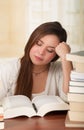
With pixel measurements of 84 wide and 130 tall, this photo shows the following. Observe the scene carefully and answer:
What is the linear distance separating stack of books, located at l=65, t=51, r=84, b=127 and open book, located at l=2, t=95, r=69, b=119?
0.38ft

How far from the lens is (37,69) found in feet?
7.13

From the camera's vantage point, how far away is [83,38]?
121 inches

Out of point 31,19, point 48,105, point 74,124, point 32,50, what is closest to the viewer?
point 74,124

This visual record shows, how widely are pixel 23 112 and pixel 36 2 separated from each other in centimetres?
192

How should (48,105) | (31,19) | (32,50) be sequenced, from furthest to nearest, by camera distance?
1. (31,19)
2. (32,50)
3. (48,105)

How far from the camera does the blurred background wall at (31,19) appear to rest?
122 inches

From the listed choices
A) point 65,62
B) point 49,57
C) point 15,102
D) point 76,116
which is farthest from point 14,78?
point 76,116

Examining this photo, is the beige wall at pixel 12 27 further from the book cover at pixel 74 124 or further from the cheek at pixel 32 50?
the book cover at pixel 74 124

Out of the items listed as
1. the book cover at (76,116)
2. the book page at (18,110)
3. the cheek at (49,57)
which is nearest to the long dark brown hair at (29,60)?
the cheek at (49,57)

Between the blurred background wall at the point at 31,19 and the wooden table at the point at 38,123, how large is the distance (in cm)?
171

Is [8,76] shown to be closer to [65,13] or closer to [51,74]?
[51,74]

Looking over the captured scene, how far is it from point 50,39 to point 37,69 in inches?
10.3

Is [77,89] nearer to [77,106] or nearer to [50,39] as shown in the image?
[77,106]

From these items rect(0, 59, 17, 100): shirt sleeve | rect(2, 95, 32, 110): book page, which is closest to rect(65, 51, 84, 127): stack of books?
rect(2, 95, 32, 110): book page
